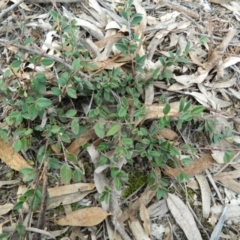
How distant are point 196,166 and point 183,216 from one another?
0.65 ft

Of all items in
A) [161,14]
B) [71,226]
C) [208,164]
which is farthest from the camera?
[161,14]

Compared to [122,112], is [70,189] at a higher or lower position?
lower

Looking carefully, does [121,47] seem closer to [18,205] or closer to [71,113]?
[71,113]

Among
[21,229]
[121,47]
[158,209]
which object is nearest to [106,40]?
[121,47]

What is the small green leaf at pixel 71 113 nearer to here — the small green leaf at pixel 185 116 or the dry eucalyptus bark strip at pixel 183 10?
the small green leaf at pixel 185 116

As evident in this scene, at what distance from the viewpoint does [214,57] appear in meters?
1.80

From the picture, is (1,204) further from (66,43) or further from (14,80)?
(66,43)

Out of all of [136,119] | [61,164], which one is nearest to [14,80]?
[61,164]

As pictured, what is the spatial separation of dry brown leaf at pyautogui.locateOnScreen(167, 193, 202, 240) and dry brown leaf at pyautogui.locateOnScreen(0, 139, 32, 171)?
0.55 m

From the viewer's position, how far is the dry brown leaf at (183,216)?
1.54 meters

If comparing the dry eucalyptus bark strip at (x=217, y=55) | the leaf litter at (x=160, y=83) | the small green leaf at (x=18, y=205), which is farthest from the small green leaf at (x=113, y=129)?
the dry eucalyptus bark strip at (x=217, y=55)

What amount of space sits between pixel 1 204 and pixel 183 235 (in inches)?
26.4

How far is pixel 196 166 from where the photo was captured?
1628 millimetres

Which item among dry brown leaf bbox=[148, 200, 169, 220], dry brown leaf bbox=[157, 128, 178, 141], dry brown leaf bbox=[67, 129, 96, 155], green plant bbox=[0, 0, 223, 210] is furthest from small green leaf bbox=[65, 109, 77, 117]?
dry brown leaf bbox=[148, 200, 169, 220]
